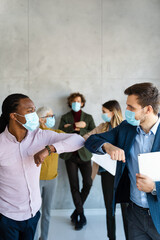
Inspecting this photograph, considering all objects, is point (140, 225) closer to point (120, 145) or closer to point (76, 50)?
point (120, 145)

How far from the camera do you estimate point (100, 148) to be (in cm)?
157

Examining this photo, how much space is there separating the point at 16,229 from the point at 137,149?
38.4 inches

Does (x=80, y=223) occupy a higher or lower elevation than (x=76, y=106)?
lower

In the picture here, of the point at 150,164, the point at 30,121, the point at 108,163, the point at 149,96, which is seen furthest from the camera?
the point at 108,163

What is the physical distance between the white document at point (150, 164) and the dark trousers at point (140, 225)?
0.32 metres

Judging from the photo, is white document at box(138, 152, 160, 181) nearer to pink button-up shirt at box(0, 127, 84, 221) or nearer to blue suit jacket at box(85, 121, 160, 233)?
blue suit jacket at box(85, 121, 160, 233)

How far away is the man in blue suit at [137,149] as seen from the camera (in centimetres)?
142

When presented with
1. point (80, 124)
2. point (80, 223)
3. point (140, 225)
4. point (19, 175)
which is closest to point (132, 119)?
point (140, 225)

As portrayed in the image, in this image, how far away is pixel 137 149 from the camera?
1514 millimetres

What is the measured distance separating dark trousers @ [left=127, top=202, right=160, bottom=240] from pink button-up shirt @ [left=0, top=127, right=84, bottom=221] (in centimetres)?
60

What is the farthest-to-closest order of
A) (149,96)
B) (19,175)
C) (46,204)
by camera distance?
(46,204)
(19,175)
(149,96)

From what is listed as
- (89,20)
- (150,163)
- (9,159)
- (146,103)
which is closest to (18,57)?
(89,20)

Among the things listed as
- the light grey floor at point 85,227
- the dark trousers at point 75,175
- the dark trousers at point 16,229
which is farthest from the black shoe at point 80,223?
the dark trousers at point 16,229

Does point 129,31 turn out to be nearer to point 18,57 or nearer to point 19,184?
point 18,57
